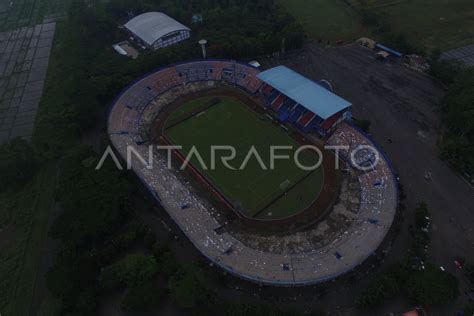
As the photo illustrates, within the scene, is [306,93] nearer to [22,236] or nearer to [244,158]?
[244,158]

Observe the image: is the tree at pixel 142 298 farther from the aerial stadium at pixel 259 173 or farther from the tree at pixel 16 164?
the tree at pixel 16 164

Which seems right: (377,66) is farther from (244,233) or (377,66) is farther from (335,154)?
(244,233)

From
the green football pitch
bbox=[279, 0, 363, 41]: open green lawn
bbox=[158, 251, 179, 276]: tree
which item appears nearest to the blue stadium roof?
the green football pitch

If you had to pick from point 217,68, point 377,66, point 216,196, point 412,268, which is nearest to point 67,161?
point 216,196

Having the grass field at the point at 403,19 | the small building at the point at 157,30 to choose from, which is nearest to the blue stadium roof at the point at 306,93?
the grass field at the point at 403,19

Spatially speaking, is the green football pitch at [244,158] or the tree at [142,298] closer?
the tree at [142,298]
